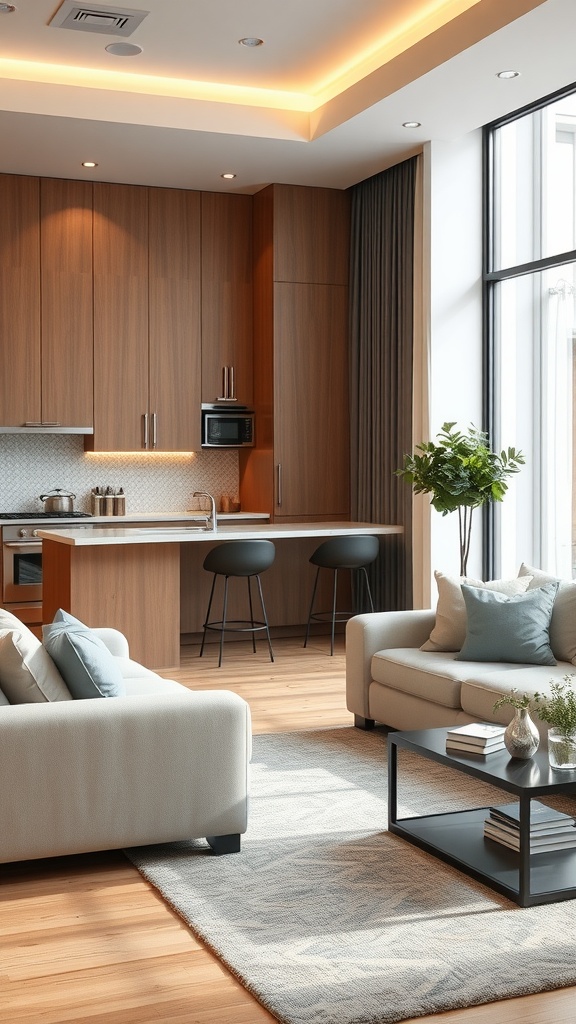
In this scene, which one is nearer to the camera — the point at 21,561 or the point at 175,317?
the point at 21,561

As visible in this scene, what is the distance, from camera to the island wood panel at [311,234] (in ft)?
25.8

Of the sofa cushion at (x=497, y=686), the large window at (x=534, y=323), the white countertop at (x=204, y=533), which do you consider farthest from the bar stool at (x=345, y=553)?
the sofa cushion at (x=497, y=686)

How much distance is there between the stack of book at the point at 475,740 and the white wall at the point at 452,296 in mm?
3429

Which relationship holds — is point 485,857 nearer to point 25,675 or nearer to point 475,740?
point 475,740

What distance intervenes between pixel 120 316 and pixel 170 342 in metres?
0.40

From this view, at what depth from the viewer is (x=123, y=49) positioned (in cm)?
608

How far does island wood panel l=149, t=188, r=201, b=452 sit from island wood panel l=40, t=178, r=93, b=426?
1.52 feet

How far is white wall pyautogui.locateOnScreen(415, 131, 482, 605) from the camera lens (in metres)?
6.94

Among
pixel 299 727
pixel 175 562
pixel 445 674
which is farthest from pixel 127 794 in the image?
pixel 175 562

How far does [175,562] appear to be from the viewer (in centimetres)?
655

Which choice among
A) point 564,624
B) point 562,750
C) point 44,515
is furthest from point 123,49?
point 562,750

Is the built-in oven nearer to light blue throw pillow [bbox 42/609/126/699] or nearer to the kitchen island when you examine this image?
the kitchen island

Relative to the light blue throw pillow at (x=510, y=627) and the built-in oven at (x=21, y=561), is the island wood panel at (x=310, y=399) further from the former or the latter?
the light blue throw pillow at (x=510, y=627)

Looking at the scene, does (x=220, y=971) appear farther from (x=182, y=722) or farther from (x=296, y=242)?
(x=296, y=242)
